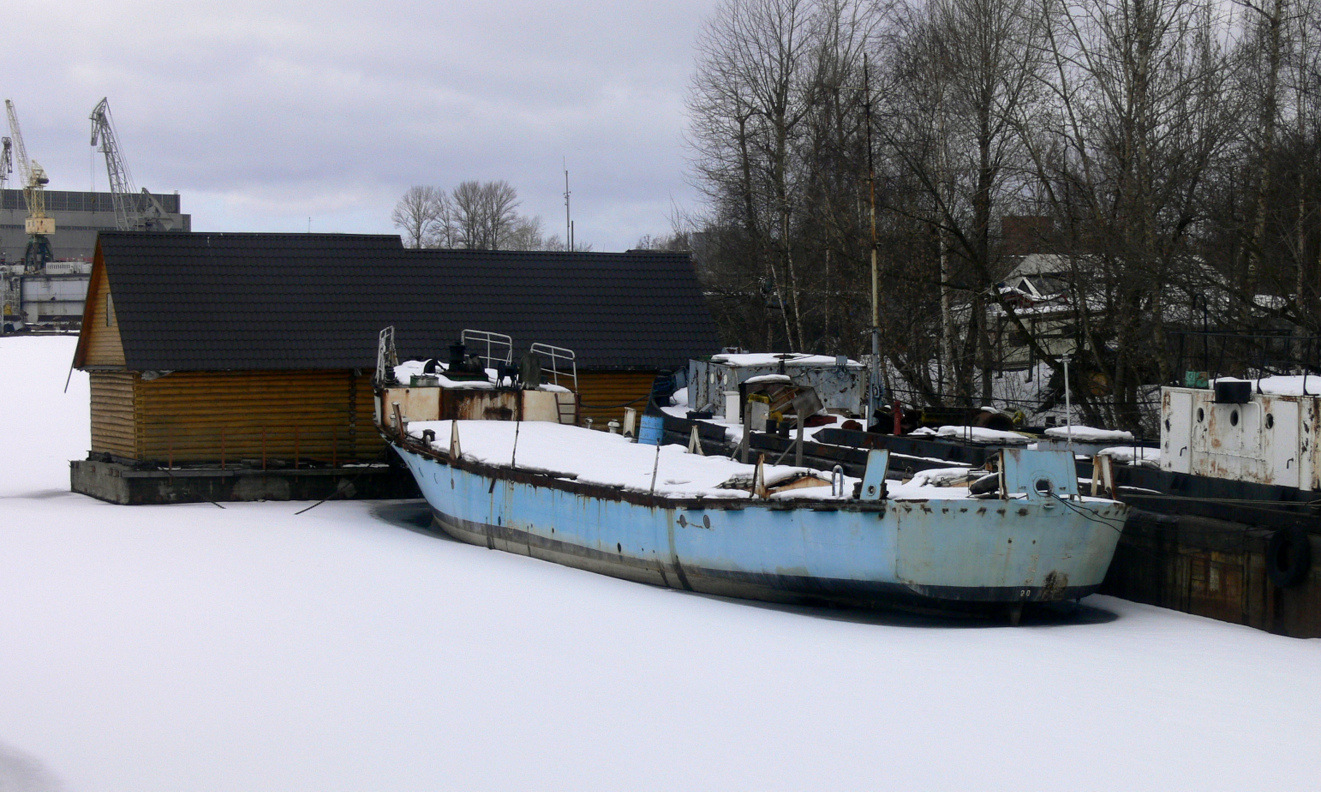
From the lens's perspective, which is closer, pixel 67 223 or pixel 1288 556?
pixel 1288 556

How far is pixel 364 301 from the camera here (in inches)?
1034

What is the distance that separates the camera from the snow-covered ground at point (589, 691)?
8.25 metres

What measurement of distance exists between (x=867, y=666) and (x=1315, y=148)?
15962mm

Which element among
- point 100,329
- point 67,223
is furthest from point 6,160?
point 100,329

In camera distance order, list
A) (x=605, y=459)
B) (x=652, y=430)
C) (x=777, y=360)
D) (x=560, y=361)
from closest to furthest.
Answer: (x=605, y=459), (x=652, y=430), (x=777, y=360), (x=560, y=361)

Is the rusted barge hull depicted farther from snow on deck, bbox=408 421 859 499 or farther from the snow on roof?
the snow on roof

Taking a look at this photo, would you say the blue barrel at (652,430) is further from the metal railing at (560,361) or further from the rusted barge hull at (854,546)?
the metal railing at (560,361)

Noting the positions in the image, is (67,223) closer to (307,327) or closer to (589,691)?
(307,327)

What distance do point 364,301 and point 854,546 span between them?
52.8ft

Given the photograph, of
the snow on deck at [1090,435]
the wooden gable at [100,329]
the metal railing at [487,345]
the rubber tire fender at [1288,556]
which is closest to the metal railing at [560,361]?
the metal railing at [487,345]

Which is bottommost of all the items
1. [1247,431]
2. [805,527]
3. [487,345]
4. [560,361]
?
[805,527]

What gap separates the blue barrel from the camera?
20.0 m

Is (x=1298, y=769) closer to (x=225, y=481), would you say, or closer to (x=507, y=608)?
(x=507, y=608)

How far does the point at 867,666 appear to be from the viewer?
1075 cm
